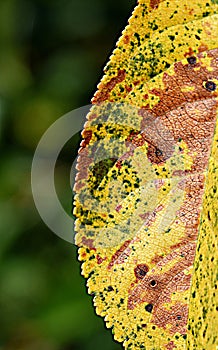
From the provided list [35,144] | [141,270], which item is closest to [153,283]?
[141,270]

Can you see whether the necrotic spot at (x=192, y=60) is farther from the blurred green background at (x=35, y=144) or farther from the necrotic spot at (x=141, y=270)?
the blurred green background at (x=35, y=144)

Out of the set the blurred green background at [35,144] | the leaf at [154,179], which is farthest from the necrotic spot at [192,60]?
the blurred green background at [35,144]

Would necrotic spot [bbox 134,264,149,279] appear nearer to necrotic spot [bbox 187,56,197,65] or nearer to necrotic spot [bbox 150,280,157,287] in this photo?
necrotic spot [bbox 150,280,157,287]

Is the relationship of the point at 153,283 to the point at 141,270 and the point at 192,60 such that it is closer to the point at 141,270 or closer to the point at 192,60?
the point at 141,270

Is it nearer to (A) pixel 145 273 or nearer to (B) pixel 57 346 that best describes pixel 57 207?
(B) pixel 57 346

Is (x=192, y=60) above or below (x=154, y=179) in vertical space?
above

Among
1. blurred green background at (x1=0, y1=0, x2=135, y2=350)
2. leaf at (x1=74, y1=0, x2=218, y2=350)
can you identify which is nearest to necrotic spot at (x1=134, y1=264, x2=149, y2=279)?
leaf at (x1=74, y1=0, x2=218, y2=350)
